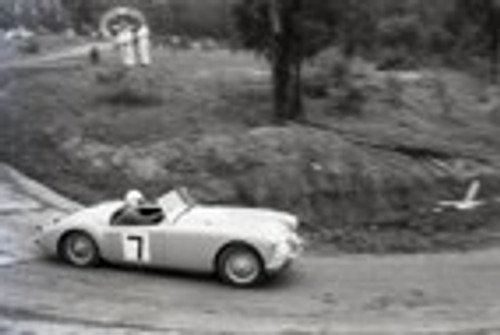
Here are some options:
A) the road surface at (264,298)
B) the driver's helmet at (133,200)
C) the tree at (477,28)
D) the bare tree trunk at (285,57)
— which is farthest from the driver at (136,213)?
the tree at (477,28)

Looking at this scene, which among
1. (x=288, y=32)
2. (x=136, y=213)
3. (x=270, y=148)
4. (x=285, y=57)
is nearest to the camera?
(x=136, y=213)

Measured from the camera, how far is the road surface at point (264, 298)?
428 inches

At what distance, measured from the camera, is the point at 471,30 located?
Result: 3947 centimetres

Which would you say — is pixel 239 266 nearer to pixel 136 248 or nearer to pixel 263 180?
pixel 136 248

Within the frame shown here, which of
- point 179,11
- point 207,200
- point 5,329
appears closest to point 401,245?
point 207,200

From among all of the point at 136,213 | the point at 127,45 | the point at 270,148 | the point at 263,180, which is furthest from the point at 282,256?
the point at 127,45

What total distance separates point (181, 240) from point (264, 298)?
1482 millimetres

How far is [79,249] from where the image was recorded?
13203 millimetres

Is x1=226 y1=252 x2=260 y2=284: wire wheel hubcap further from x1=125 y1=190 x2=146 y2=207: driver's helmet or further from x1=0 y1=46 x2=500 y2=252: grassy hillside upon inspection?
x1=0 y1=46 x2=500 y2=252: grassy hillside

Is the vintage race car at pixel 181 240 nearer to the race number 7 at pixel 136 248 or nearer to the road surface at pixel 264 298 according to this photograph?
the race number 7 at pixel 136 248

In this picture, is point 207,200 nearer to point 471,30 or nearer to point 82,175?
point 82,175

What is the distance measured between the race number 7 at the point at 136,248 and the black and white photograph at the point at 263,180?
0.07 feet

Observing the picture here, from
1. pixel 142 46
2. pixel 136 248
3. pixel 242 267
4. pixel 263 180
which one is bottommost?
pixel 263 180

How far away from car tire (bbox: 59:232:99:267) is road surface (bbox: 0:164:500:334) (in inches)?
6.9
